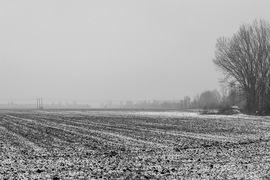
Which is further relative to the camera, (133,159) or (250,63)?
(250,63)

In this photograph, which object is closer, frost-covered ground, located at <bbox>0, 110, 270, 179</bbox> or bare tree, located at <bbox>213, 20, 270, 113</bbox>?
frost-covered ground, located at <bbox>0, 110, 270, 179</bbox>

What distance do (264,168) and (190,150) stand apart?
153 inches

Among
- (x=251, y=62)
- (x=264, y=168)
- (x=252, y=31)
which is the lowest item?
(x=264, y=168)

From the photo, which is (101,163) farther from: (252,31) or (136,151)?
(252,31)

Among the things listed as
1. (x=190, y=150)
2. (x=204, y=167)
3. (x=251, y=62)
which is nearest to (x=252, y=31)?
(x=251, y=62)

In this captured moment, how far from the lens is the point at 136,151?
12.9 metres

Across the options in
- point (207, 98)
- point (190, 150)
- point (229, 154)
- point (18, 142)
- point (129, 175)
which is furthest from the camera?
point (207, 98)

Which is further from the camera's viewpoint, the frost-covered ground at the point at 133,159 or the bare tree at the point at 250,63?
the bare tree at the point at 250,63

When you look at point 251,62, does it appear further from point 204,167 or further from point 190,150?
point 204,167

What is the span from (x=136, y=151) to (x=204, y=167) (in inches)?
140

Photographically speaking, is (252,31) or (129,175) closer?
(129,175)

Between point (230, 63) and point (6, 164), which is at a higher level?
point (230, 63)

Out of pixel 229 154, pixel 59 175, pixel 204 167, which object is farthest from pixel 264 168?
pixel 59 175

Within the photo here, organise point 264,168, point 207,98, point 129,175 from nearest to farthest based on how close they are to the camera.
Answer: point 129,175 < point 264,168 < point 207,98
